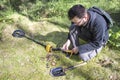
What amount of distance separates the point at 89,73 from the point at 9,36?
2.10 metres

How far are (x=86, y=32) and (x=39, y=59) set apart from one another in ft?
3.59

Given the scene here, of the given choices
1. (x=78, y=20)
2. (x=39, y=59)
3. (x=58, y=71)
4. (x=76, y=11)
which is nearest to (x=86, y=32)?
(x=78, y=20)

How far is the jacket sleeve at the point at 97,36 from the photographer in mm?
4562

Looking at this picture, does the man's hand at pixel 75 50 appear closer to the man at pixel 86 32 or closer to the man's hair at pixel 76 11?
the man at pixel 86 32

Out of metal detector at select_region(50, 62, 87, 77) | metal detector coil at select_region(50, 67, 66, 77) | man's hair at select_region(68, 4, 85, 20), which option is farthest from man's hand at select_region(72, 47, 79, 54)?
man's hair at select_region(68, 4, 85, 20)

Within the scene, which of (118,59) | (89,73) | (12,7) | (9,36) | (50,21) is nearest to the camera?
(89,73)

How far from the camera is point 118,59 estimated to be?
5070mm

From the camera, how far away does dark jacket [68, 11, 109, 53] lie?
4.57 m

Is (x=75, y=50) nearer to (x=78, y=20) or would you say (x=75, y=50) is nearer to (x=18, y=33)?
(x=78, y=20)

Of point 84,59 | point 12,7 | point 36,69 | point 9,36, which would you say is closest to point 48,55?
point 36,69

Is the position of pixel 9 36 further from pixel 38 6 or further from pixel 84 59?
pixel 84 59

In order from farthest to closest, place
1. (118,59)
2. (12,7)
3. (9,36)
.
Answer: (12,7) < (9,36) < (118,59)

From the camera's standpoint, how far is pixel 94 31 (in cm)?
464

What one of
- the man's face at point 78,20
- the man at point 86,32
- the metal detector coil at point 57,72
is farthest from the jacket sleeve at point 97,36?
the metal detector coil at point 57,72
